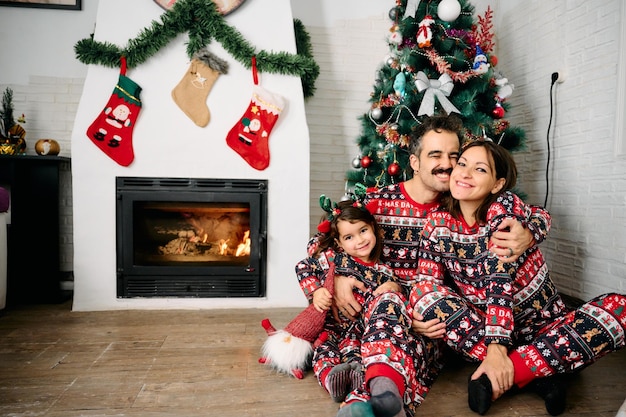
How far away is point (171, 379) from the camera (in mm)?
1507

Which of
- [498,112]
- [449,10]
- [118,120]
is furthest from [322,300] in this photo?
[449,10]

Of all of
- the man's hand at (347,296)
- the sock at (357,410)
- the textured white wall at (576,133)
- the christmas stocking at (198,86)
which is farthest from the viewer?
the christmas stocking at (198,86)

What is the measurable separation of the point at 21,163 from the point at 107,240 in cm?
71

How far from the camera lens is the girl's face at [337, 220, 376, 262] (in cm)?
162

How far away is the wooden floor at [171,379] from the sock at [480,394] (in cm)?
4

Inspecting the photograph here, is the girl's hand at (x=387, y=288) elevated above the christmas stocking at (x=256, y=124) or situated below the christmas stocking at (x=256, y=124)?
below

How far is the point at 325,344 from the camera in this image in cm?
161

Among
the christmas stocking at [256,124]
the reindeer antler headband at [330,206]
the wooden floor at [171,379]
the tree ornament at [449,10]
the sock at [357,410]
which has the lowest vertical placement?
the wooden floor at [171,379]

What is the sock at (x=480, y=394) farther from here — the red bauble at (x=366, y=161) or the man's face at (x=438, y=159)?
the red bauble at (x=366, y=161)

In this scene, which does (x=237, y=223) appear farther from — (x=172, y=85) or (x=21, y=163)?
(x=21, y=163)

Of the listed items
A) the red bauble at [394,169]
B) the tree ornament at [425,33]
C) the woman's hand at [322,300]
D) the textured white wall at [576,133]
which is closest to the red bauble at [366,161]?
the red bauble at [394,169]

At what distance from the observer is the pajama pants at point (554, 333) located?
130 cm

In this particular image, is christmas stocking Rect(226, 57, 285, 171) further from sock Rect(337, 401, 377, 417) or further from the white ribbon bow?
sock Rect(337, 401, 377, 417)

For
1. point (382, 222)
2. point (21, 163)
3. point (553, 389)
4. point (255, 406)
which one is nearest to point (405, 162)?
point (382, 222)
